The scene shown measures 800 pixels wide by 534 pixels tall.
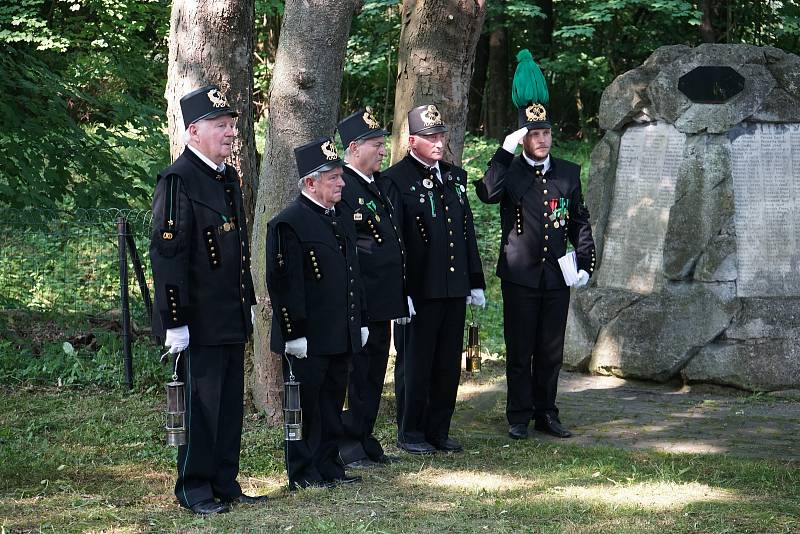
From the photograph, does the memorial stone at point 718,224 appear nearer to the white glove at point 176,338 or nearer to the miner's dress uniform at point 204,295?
the miner's dress uniform at point 204,295

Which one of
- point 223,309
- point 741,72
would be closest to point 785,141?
point 741,72

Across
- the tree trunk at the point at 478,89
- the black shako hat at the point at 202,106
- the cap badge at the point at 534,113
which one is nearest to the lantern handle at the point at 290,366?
the black shako hat at the point at 202,106

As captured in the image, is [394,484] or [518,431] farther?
[518,431]

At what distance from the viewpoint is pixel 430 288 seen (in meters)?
6.54

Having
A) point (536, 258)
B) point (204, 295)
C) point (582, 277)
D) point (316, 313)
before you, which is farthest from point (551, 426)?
point (204, 295)

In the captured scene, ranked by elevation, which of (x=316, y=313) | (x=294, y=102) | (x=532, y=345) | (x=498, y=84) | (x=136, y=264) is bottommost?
(x=532, y=345)

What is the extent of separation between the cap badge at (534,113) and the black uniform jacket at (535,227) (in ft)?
1.00

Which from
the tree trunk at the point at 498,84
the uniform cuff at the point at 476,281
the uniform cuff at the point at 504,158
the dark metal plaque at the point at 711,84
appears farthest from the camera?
the tree trunk at the point at 498,84

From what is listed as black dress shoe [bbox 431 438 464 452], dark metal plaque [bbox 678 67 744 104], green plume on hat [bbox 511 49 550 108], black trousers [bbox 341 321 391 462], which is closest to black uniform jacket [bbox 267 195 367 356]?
black trousers [bbox 341 321 391 462]

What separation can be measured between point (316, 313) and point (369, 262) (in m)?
0.66

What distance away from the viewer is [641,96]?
29.2 feet

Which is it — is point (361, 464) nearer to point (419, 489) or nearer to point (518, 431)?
point (419, 489)

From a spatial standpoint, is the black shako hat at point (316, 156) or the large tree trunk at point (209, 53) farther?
the large tree trunk at point (209, 53)

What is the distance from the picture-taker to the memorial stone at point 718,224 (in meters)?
8.48
